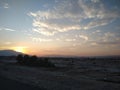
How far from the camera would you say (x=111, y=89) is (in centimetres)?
1844

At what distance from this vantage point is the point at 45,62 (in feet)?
206

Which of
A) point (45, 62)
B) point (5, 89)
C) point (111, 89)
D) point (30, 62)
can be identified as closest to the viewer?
point (5, 89)

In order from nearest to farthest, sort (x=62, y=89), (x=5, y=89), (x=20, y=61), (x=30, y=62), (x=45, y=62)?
(x=5, y=89) → (x=62, y=89) → (x=45, y=62) → (x=30, y=62) → (x=20, y=61)

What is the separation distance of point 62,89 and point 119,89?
20.0 feet

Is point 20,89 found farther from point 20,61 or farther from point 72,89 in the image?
point 20,61

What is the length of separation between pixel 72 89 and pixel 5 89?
635cm

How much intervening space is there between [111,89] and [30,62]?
51239 mm

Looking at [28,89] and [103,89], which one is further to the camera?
[103,89]

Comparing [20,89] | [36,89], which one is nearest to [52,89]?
[36,89]

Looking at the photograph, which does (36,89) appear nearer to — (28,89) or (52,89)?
(28,89)

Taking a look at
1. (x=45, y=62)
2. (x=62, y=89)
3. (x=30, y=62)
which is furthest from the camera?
(x=30, y=62)

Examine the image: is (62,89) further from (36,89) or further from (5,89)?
(5,89)

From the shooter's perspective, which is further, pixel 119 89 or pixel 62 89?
pixel 119 89

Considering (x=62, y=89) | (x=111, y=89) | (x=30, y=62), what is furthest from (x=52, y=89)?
(x=30, y=62)
